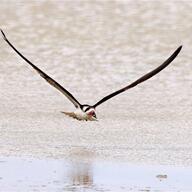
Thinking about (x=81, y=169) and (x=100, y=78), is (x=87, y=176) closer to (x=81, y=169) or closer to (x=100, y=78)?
(x=81, y=169)

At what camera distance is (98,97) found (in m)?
11.9

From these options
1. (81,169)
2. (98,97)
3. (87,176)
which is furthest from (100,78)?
(87,176)

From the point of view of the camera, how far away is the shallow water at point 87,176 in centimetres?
812

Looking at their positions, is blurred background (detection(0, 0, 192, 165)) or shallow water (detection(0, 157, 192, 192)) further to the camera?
blurred background (detection(0, 0, 192, 165))

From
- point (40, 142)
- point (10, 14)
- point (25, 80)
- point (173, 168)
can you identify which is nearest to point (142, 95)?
point (25, 80)

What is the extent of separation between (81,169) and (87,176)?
32 centimetres

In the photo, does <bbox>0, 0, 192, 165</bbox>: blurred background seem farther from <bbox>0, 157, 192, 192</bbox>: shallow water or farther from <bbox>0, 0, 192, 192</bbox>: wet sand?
<bbox>0, 157, 192, 192</bbox>: shallow water

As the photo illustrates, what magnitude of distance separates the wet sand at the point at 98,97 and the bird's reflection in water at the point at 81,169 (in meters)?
0.02

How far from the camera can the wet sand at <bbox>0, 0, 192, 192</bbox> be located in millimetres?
8766

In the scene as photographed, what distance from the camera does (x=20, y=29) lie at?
48.0 feet

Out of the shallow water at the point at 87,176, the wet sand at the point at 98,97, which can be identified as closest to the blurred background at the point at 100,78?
the wet sand at the point at 98,97

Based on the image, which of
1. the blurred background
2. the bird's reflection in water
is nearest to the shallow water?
the bird's reflection in water

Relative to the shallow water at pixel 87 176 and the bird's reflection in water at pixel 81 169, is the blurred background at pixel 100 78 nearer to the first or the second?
the bird's reflection in water at pixel 81 169

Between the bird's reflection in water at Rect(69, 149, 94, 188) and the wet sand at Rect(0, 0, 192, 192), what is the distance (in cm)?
2
